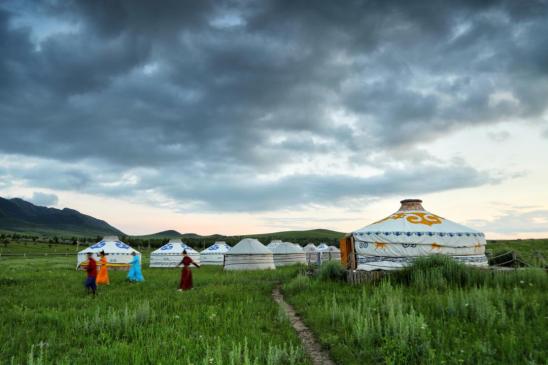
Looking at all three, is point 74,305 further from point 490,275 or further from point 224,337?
Answer: point 490,275

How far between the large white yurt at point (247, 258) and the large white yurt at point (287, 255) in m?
8.19

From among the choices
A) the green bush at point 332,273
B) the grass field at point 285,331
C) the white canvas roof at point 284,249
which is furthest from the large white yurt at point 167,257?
the grass field at point 285,331

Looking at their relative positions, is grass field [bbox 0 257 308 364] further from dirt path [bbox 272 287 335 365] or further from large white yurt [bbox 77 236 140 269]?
large white yurt [bbox 77 236 140 269]

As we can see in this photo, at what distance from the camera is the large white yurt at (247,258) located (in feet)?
96.8

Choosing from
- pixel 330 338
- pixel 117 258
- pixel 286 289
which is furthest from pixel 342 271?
pixel 117 258

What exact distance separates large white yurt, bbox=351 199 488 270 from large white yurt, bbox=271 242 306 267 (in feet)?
69.6

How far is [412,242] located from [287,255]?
78.3 feet

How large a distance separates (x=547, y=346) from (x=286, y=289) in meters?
9.38

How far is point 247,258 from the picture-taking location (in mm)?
29688

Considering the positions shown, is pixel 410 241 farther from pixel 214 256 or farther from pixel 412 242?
pixel 214 256

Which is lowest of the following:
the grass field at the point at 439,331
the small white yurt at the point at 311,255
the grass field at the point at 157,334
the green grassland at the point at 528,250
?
the small white yurt at the point at 311,255

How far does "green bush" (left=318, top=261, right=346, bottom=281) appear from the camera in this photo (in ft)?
51.1

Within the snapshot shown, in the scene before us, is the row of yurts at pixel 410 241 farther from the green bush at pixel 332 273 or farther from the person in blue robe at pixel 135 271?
the person in blue robe at pixel 135 271

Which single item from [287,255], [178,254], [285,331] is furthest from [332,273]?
[178,254]
